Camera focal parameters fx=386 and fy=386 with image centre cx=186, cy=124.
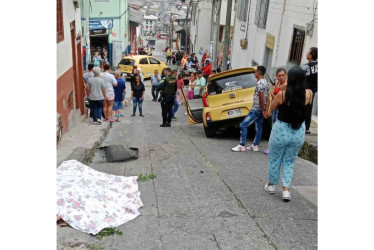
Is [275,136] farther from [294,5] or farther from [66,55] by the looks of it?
[294,5]

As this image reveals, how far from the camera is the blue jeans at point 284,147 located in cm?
441

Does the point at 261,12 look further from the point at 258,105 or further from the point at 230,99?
the point at 258,105

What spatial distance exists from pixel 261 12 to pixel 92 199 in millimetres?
15544

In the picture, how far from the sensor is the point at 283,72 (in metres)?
5.68

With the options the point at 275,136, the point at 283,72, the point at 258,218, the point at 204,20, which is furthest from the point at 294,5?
the point at 204,20

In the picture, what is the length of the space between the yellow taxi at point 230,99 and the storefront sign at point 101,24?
79.2 feet

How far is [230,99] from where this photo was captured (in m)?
8.82

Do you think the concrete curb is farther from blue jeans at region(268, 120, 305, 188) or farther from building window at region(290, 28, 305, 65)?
building window at region(290, 28, 305, 65)

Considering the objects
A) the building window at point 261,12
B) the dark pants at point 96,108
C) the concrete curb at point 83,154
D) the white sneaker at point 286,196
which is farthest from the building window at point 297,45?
the white sneaker at point 286,196

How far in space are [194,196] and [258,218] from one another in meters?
0.87

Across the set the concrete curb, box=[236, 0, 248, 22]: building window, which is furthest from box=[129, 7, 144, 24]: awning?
the concrete curb

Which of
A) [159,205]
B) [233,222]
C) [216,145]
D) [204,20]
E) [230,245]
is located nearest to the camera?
[230,245]

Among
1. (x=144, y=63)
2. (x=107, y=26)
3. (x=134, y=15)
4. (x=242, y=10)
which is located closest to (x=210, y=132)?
(x=242, y=10)

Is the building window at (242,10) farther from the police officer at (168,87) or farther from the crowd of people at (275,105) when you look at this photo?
the police officer at (168,87)
